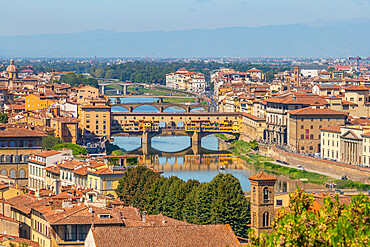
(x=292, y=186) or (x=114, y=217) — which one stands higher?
(x=114, y=217)

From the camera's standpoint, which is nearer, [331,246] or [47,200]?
[331,246]

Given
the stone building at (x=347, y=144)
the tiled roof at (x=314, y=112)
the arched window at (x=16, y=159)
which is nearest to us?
the arched window at (x=16, y=159)

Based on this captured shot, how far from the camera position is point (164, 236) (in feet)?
53.6

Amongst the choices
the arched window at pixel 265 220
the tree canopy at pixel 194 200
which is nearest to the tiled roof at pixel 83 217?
the arched window at pixel 265 220

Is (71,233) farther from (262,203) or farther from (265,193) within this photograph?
(265,193)

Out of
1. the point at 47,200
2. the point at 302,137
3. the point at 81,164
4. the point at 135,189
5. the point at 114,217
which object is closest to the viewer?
the point at 114,217

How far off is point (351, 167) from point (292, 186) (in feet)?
12.9

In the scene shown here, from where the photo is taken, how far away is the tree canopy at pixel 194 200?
79.0 feet

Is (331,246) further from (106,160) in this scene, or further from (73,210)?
(106,160)

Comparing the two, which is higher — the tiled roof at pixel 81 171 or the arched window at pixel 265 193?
the arched window at pixel 265 193

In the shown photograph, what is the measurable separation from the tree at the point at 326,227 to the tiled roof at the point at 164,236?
3659mm

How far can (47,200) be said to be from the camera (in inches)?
864

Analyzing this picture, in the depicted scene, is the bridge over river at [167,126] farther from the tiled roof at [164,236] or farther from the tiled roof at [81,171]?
the tiled roof at [164,236]

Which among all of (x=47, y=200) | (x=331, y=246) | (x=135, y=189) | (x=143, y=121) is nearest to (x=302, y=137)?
(x=143, y=121)
